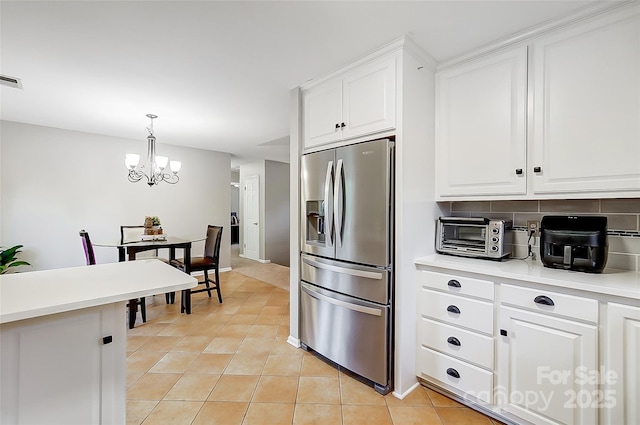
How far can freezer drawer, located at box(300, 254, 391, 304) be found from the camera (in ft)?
6.13

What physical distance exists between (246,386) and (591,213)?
100 inches

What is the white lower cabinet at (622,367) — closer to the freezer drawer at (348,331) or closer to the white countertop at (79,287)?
the freezer drawer at (348,331)

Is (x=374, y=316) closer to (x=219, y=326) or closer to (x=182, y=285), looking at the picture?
(x=182, y=285)

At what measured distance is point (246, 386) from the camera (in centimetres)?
198

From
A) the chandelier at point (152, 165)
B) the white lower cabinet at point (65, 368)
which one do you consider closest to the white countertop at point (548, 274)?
the white lower cabinet at point (65, 368)

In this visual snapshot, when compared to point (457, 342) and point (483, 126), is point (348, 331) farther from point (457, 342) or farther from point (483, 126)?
point (483, 126)

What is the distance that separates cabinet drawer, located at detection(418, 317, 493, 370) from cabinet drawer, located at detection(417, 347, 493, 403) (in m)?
0.04

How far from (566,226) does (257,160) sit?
5.97 meters

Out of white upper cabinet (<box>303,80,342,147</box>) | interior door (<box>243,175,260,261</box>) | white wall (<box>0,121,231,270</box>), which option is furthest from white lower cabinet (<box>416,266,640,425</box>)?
interior door (<box>243,175,260,261</box>)

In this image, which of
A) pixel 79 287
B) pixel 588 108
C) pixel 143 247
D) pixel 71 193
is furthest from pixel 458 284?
pixel 71 193

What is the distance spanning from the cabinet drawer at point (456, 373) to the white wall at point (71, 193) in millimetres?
3852

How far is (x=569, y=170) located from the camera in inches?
63.6

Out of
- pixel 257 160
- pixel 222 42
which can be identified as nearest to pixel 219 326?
pixel 222 42

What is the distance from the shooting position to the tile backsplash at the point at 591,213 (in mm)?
1644
